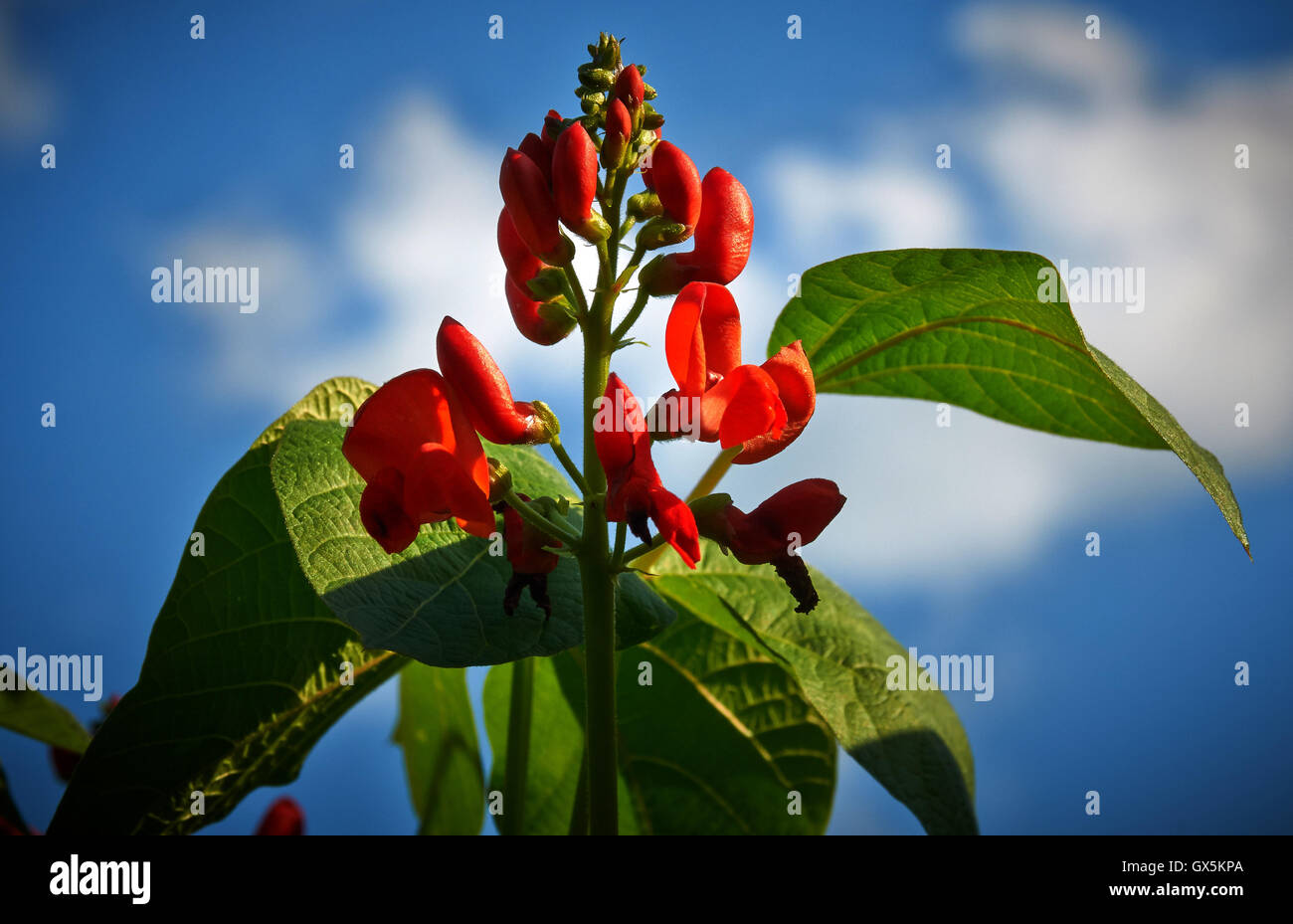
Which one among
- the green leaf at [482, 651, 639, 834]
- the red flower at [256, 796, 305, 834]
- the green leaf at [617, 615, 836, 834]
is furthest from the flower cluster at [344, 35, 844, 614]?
the red flower at [256, 796, 305, 834]

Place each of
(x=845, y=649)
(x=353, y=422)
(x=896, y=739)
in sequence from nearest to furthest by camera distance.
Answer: (x=353, y=422)
(x=896, y=739)
(x=845, y=649)

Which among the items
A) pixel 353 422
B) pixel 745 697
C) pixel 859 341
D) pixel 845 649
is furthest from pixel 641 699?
pixel 353 422

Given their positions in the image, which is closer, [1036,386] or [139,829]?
[139,829]

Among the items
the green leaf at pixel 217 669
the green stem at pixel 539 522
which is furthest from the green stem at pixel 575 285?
the green leaf at pixel 217 669

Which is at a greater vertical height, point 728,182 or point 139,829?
point 728,182

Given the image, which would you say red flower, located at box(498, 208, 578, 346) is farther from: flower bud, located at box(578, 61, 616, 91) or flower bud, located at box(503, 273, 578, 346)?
flower bud, located at box(578, 61, 616, 91)

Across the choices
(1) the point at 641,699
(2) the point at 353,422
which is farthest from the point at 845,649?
(2) the point at 353,422

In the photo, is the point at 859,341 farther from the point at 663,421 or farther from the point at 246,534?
the point at 246,534

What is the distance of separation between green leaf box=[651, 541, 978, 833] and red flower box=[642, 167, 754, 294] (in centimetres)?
44

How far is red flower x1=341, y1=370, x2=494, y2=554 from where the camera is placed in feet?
2.73

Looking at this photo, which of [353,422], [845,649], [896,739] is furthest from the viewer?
[845,649]
